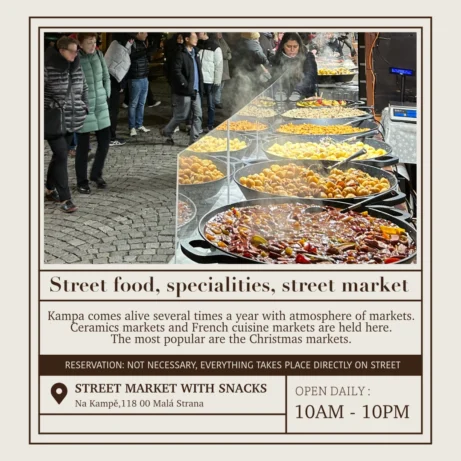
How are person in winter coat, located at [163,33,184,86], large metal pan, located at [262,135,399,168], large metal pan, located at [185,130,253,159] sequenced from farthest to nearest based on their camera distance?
person in winter coat, located at [163,33,184,86]
large metal pan, located at [262,135,399,168]
large metal pan, located at [185,130,253,159]

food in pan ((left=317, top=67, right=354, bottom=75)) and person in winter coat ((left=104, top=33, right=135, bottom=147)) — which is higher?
food in pan ((left=317, top=67, right=354, bottom=75))

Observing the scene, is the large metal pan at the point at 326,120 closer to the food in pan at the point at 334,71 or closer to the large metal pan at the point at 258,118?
the large metal pan at the point at 258,118

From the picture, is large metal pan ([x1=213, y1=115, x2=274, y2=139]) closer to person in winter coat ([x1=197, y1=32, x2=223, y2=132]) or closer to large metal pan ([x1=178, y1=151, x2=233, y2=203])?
large metal pan ([x1=178, y1=151, x2=233, y2=203])

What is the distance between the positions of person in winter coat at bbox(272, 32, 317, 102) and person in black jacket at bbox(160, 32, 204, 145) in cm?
88

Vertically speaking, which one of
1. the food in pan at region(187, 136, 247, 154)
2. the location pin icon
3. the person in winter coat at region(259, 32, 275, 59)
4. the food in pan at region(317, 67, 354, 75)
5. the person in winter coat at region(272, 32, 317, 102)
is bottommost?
the location pin icon

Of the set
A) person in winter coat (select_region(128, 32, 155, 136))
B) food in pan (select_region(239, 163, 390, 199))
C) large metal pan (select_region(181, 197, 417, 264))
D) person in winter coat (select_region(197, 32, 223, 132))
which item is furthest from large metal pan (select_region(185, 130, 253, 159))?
person in winter coat (select_region(128, 32, 155, 136))

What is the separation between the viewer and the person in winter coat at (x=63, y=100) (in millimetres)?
5684

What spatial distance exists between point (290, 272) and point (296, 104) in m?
4.64

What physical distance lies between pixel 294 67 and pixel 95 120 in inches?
92.8

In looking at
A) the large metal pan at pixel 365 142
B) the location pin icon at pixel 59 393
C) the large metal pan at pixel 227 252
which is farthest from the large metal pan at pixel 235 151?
the location pin icon at pixel 59 393

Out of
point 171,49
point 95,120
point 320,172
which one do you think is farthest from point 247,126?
point 95,120

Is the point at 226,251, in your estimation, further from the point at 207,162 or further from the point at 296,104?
the point at 296,104

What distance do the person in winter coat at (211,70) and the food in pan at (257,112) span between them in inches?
43.6

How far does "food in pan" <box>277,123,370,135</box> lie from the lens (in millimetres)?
5906
